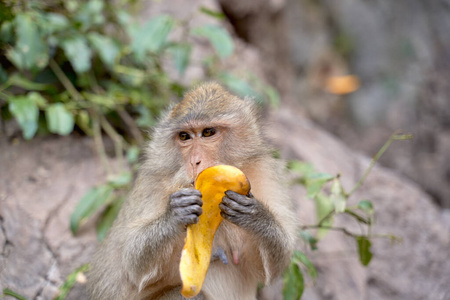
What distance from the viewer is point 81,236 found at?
4520mm

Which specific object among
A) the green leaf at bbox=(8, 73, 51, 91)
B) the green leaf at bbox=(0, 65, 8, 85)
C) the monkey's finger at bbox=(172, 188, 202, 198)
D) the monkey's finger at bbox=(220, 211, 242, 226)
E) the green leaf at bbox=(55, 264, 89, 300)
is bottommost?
the green leaf at bbox=(55, 264, 89, 300)

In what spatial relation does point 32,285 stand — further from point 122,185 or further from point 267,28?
point 267,28

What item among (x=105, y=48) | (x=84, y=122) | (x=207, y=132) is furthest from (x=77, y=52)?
(x=207, y=132)

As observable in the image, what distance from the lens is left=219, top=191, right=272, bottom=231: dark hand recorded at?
9.48ft

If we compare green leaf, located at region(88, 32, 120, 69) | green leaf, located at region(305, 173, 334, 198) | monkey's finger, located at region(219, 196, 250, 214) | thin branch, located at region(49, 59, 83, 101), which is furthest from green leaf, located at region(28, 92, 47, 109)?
green leaf, located at region(305, 173, 334, 198)

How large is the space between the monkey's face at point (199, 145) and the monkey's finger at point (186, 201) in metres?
0.20

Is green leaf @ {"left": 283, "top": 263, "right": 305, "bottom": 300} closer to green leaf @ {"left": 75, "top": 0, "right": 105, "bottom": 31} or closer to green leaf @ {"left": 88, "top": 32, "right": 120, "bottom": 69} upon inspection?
green leaf @ {"left": 88, "top": 32, "right": 120, "bottom": 69}

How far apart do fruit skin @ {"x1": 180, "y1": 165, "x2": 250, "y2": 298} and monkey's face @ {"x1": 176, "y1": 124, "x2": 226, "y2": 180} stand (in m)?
0.15

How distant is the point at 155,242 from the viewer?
10.1ft

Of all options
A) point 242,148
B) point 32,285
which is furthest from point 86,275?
point 242,148

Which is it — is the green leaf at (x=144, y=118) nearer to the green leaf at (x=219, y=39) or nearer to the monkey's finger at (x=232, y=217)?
the green leaf at (x=219, y=39)

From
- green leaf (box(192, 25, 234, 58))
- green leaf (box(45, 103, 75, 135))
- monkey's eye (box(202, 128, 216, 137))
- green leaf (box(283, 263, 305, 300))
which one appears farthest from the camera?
green leaf (box(192, 25, 234, 58))

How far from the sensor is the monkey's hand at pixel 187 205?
2824 millimetres

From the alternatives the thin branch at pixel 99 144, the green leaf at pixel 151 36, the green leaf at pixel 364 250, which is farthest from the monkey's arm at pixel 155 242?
the green leaf at pixel 151 36
